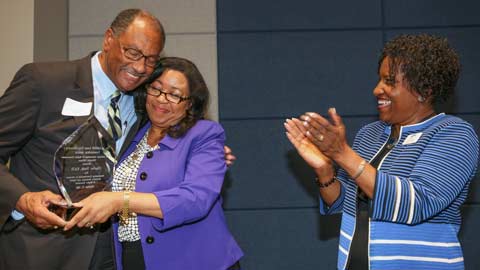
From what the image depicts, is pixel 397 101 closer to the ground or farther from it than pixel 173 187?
farther from it

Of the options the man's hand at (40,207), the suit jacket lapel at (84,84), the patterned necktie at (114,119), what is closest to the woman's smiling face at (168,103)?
the patterned necktie at (114,119)

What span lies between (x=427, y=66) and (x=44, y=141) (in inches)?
48.0

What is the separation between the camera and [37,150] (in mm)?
1541

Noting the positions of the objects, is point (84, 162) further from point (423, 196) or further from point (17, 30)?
point (17, 30)

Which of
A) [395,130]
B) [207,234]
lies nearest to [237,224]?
[207,234]

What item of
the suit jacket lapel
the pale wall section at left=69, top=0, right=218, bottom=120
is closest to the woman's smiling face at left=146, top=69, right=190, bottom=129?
the suit jacket lapel

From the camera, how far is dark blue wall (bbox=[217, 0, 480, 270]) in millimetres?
2922

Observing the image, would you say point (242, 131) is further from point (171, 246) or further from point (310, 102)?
point (171, 246)

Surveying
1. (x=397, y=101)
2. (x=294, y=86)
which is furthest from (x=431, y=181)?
(x=294, y=86)

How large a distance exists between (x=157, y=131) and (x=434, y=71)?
38.5 inches

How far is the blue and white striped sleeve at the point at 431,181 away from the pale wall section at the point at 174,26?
1.70 metres

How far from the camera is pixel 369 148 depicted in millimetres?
1714

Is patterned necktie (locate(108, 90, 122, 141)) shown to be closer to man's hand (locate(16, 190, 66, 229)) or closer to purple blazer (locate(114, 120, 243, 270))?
purple blazer (locate(114, 120, 243, 270))

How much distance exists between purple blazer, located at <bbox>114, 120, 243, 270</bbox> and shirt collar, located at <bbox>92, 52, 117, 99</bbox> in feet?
0.82
